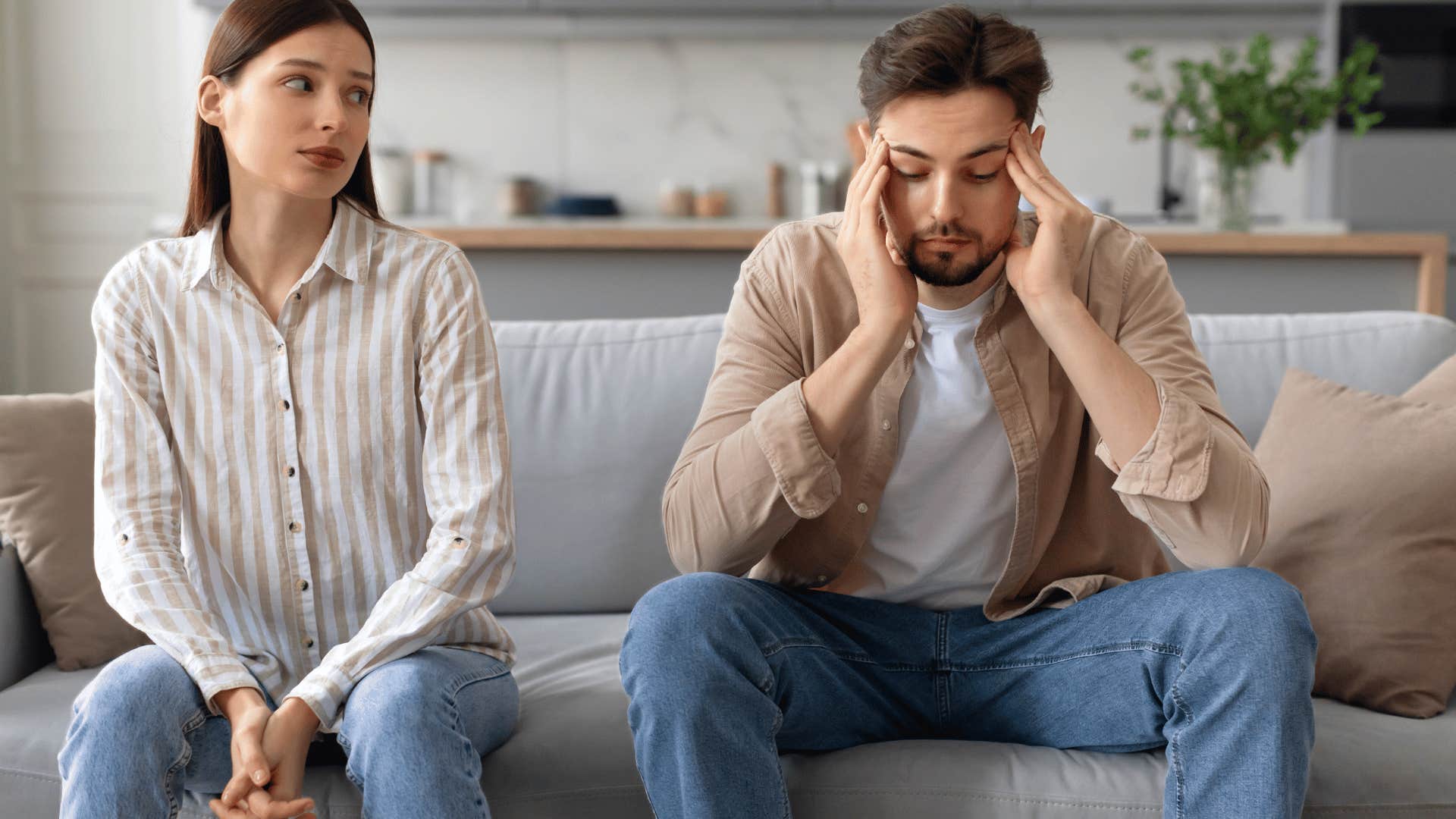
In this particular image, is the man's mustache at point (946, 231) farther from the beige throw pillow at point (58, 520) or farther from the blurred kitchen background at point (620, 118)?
the blurred kitchen background at point (620, 118)

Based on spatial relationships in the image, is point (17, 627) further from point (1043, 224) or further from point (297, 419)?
point (1043, 224)

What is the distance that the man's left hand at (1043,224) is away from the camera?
145cm

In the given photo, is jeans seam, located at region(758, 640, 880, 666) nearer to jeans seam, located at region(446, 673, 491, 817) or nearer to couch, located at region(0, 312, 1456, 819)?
couch, located at region(0, 312, 1456, 819)

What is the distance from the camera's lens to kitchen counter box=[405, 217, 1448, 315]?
273 centimetres

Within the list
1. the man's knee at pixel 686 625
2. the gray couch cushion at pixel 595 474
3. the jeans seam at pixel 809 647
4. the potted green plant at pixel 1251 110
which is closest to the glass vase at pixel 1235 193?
the potted green plant at pixel 1251 110

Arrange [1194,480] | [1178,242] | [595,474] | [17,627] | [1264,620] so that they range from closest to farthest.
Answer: [1264,620]
[1194,480]
[17,627]
[595,474]
[1178,242]

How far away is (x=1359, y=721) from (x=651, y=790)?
32.0 inches

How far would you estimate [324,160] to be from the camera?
4.72ft

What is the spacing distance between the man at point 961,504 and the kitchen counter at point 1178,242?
4.06 feet

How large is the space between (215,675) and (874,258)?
803 mm

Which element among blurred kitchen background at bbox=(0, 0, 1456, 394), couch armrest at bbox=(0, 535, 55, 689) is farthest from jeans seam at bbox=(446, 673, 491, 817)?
blurred kitchen background at bbox=(0, 0, 1456, 394)

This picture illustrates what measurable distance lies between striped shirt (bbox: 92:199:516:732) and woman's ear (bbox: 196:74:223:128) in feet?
0.40

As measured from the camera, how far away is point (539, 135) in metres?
5.28

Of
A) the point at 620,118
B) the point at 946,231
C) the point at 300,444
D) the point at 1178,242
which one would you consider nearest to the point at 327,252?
the point at 300,444
